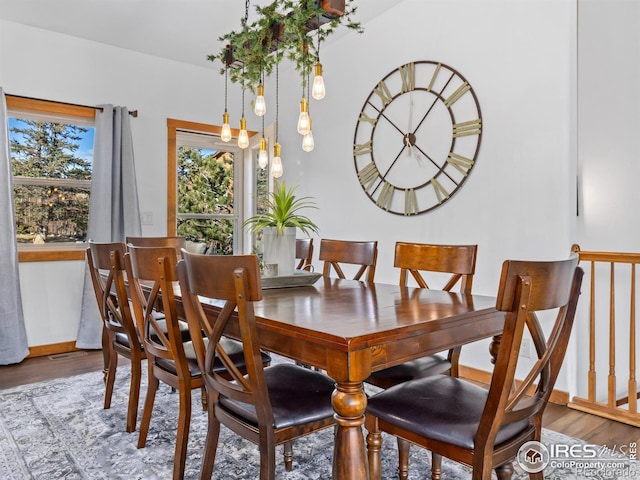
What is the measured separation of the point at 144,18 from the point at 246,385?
3315 millimetres

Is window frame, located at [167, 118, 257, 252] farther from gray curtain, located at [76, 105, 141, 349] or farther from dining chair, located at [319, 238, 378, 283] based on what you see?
dining chair, located at [319, 238, 378, 283]

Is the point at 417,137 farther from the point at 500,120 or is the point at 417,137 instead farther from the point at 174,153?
the point at 174,153

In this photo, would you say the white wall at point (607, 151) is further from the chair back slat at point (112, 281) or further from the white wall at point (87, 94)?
the white wall at point (87, 94)

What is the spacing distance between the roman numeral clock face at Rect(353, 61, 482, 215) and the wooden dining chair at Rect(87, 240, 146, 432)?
82.5 inches

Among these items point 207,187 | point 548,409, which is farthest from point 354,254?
point 207,187

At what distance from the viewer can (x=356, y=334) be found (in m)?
1.22

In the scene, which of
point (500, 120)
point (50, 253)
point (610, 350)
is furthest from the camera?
point (50, 253)

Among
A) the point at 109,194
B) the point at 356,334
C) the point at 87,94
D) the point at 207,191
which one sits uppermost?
the point at 87,94

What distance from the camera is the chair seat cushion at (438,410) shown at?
4.19ft

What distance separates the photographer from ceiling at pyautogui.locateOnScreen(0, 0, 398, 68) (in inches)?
130

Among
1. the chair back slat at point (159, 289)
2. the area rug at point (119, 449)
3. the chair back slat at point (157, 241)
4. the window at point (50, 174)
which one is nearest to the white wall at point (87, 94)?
the window at point (50, 174)

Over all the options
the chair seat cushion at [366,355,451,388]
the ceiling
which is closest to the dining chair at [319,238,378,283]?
the chair seat cushion at [366,355,451,388]

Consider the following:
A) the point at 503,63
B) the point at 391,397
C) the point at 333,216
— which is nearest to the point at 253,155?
the point at 333,216

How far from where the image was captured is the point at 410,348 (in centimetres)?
A: 134
